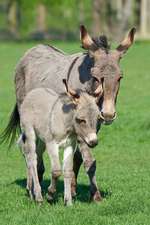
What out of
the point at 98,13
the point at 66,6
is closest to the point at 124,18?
the point at 98,13

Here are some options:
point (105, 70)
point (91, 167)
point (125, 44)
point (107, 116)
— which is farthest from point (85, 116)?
point (125, 44)

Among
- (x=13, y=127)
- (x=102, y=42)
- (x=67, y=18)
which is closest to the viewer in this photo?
(x=102, y=42)

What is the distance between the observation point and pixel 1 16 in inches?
3386

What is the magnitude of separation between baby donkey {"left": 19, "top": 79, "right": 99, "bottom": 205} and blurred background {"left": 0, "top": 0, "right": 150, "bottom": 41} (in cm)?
4034

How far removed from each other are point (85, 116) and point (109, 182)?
222cm

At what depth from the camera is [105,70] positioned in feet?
31.2

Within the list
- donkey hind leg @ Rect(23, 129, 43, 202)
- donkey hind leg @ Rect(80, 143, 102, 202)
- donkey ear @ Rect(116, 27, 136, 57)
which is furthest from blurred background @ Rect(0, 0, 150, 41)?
donkey hind leg @ Rect(80, 143, 102, 202)

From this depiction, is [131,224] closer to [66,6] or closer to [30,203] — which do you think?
[30,203]

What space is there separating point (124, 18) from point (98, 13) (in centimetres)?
150

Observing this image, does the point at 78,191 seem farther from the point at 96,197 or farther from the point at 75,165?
the point at 96,197

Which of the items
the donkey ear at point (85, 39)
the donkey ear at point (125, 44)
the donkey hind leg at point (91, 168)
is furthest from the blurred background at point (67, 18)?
the donkey hind leg at point (91, 168)

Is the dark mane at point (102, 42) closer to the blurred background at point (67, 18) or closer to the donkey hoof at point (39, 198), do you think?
the donkey hoof at point (39, 198)

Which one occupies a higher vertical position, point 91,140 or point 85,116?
point 85,116

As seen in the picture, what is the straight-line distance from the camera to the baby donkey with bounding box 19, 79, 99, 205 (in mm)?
8969
